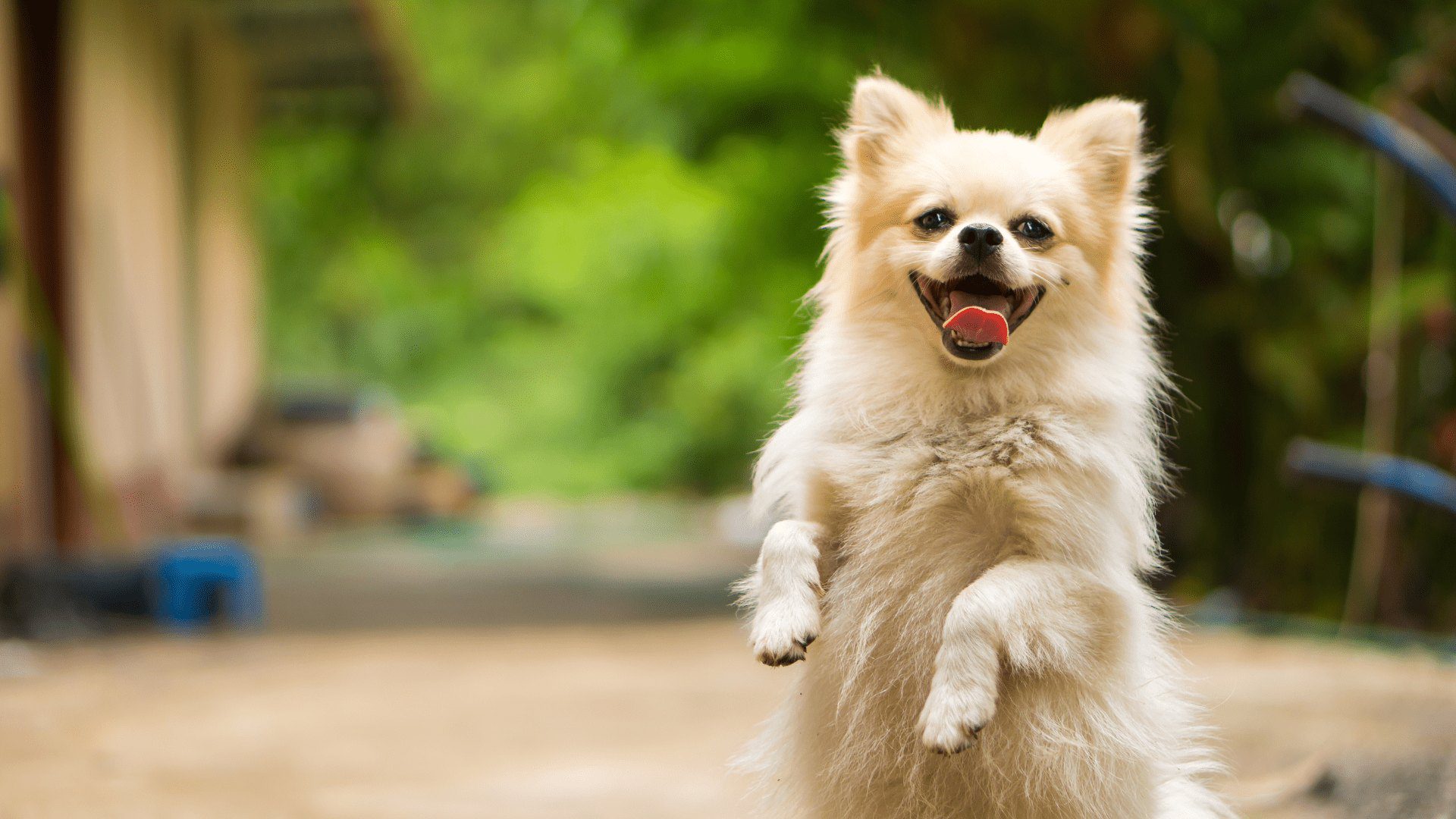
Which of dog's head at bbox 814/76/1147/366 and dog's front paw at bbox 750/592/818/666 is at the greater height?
dog's head at bbox 814/76/1147/366

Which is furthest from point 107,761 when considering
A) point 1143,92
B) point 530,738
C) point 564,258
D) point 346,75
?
point 346,75

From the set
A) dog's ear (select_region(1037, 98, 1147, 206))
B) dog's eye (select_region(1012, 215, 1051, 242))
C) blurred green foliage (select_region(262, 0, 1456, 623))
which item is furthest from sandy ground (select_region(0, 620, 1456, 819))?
dog's eye (select_region(1012, 215, 1051, 242))

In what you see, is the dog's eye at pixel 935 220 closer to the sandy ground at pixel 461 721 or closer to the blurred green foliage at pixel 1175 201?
the blurred green foliage at pixel 1175 201

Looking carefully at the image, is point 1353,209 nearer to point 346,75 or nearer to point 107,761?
point 107,761

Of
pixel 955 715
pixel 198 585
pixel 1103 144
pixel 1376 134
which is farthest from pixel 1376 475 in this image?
pixel 198 585

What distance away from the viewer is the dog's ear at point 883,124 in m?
2.17

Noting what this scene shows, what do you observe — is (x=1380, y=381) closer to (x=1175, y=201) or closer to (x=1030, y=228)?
(x=1175, y=201)

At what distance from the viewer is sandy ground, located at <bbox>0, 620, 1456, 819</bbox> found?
12.1 ft

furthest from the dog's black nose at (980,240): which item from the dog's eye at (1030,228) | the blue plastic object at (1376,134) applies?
the blue plastic object at (1376,134)

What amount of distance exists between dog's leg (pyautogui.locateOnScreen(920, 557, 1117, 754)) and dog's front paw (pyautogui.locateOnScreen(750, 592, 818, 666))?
19 cm

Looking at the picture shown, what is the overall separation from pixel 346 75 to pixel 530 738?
470 inches

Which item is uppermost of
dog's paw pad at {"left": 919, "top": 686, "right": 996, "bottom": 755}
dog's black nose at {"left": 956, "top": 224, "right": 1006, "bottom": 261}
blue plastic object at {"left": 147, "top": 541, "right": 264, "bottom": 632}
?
dog's black nose at {"left": 956, "top": 224, "right": 1006, "bottom": 261}

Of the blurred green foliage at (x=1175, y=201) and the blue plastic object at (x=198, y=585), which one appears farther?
the blue plastic object at (x=198, y=585)

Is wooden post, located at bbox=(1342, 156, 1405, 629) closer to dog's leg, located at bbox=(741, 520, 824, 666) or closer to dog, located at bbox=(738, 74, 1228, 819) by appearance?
dog, located at bbox=(738, 74, 1228, 819)
